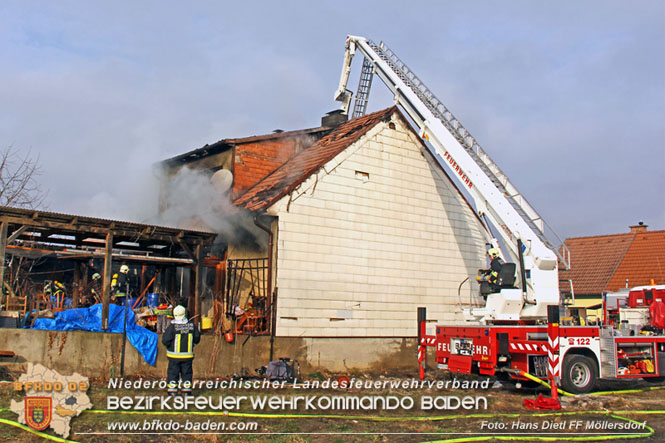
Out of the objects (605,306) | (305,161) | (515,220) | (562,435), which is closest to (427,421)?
(562,435)

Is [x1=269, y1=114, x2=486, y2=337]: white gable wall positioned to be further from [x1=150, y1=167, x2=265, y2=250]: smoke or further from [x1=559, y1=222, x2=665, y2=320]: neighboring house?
[x1=559, y1=222, x2=665, y2=320]: neighboring house

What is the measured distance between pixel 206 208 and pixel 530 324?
9.47 metres

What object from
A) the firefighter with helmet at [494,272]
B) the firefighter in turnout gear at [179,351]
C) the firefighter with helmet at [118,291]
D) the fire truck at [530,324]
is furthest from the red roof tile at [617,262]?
the firefighter in turnout gear at [179,351]

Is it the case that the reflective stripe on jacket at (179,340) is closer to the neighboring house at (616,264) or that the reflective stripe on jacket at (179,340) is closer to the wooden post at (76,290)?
the wooden post at (76,290)

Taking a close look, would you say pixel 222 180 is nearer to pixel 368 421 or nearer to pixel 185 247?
pixel 185 247

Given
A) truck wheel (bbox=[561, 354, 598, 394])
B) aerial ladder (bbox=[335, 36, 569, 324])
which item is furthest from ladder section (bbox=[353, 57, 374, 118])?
truck wheel (bbox=[561, 354, 598, 394])

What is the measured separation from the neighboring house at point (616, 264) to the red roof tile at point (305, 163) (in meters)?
16.5

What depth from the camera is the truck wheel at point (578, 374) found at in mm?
11141

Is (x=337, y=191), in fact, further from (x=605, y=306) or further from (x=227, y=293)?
(x=605, y=306)

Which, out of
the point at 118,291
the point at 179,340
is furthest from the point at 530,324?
the point at 118,291

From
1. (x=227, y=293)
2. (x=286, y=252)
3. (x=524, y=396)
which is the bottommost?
(x=524, y=396)

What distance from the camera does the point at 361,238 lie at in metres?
16.0

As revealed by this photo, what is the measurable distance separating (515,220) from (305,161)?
6.76 meters

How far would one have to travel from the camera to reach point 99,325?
12.7m
